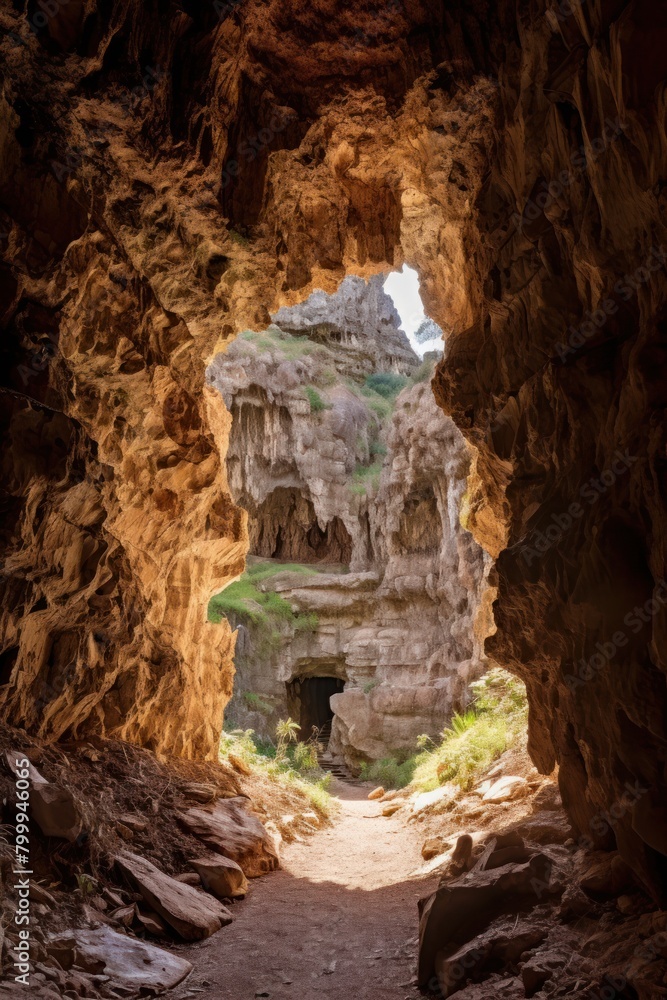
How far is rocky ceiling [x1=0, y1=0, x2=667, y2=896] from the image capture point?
4254mm

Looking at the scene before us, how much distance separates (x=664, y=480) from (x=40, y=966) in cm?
492

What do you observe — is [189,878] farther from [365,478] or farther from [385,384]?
[385,384]

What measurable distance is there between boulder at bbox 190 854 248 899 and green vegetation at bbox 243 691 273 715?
1677cm

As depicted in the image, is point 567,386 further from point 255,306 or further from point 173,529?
point 173,529

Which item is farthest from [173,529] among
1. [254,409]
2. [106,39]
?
[254,409]

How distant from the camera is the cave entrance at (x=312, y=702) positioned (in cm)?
2773

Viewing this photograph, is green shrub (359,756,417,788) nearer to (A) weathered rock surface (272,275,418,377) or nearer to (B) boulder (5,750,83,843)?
(B) boulder (5,750,83,843)

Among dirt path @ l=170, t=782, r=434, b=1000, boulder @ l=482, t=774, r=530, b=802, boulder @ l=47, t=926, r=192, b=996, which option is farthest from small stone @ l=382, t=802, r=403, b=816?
boulder @ l=47, t=926, r=192, b=996

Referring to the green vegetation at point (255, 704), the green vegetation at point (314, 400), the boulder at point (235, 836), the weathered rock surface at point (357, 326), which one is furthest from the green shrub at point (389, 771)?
the weathered rock surface at point (357, 326)

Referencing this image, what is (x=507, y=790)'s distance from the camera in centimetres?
880

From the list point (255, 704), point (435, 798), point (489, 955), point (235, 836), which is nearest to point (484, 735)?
point (435, 798)

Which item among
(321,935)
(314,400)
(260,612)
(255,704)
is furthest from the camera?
(314,400)

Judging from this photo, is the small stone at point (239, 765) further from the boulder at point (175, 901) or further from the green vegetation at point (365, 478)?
the green vegetation at point (365, 478)

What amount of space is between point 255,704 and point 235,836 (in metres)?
16.1
